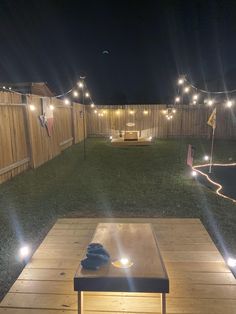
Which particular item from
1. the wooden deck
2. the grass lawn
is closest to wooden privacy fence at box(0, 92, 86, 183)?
the grass lawn

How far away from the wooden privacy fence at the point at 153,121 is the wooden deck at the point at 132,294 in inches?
570

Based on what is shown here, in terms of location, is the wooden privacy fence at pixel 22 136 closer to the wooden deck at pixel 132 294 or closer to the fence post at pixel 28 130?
the fence post at pixel 28 130

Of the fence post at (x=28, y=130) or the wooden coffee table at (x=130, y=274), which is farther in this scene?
the fence post at (x=28, y=130)

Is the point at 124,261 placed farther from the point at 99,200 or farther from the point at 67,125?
the point at 67,125

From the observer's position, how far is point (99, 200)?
205 inches

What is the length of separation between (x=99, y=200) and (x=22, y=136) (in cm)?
389

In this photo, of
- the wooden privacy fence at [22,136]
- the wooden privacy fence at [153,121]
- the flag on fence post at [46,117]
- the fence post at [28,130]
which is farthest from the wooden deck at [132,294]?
the wooden privacy fence at [153,121]

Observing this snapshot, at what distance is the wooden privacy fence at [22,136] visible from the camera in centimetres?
668

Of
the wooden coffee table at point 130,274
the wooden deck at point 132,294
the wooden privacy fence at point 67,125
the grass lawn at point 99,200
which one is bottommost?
the grass lawn at point 99,200

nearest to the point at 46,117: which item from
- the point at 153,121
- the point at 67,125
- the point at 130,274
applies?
the point at 67,125

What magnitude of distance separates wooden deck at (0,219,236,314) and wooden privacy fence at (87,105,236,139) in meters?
14.5

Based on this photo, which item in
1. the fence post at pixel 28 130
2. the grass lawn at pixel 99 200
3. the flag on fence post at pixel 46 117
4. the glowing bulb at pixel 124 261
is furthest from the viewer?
the flag on fence post at pixel 46 117

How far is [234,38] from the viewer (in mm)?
11727

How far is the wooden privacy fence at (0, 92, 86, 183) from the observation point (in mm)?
6680
